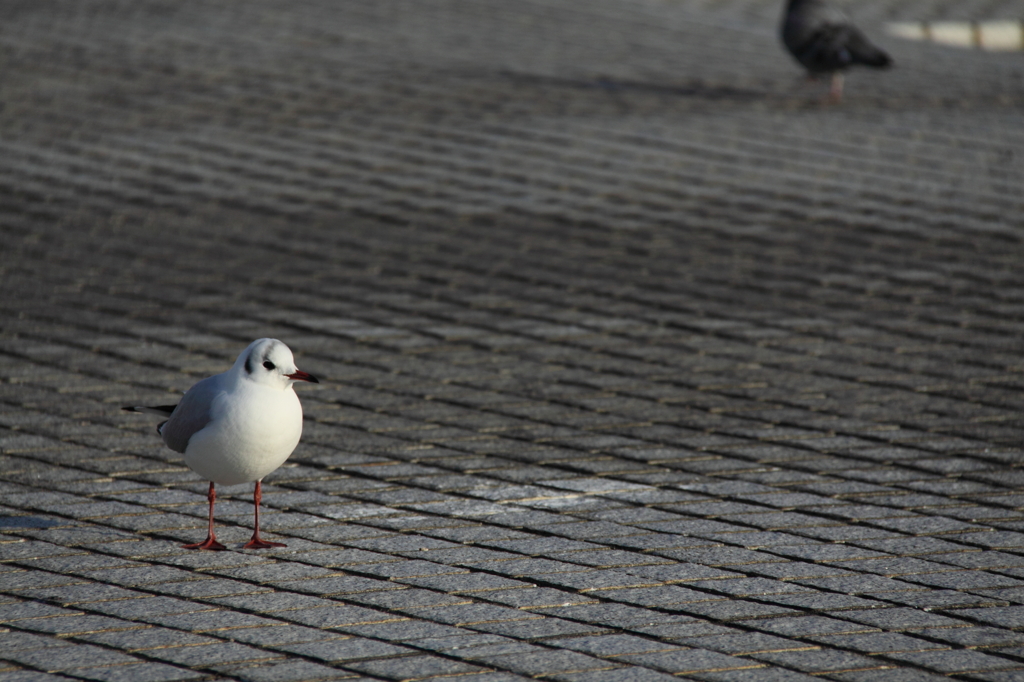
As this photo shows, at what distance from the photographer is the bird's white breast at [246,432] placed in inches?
169

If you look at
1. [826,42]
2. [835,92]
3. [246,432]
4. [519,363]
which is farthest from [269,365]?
[835,92]

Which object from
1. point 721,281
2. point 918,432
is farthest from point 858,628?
point 721,281

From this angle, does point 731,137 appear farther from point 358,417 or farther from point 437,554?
point 437,554

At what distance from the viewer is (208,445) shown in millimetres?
4344

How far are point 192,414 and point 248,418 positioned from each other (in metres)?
0.27

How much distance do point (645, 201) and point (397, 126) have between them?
2917mm

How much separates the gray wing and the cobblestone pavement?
40cm

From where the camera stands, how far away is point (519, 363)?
655 cm

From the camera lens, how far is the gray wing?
14.5 ft

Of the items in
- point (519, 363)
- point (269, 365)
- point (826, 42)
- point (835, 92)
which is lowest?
point (269, 365)

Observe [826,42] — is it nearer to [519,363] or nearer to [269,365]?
[519,363]

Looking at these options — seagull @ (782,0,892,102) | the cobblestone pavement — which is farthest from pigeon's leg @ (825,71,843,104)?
the cobblestone pavement

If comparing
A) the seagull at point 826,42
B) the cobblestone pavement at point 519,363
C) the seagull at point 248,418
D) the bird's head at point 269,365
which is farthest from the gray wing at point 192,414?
the seagull at point 826,42

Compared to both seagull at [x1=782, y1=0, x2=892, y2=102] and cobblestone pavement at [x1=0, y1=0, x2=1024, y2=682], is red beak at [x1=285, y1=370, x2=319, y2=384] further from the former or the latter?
seagull at [x1=782, y1=0, x2=892, y2=102]
